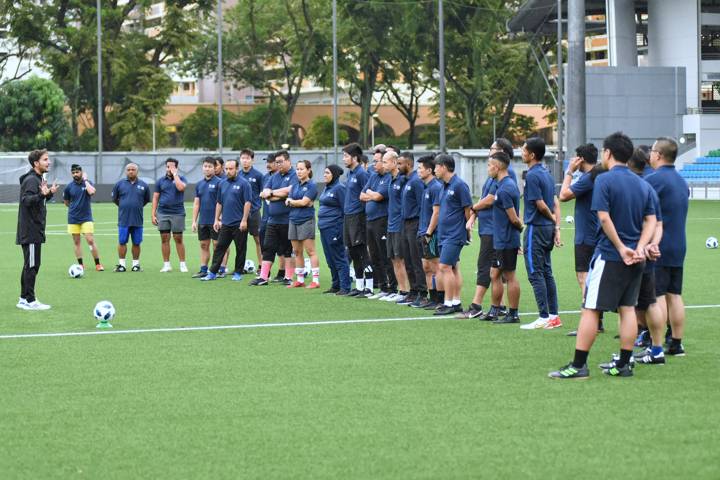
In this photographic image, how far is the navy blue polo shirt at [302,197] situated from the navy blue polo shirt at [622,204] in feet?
Result: 29.4

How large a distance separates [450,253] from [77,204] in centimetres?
982

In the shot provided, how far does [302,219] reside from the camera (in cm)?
1869

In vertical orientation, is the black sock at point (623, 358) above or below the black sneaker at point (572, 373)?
above

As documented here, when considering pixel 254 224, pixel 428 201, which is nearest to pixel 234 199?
pixel 254 224

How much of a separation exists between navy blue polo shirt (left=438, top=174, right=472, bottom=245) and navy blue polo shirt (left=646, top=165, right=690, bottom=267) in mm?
3823

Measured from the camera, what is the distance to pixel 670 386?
9.74 m

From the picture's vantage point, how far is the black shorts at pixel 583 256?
1320cm

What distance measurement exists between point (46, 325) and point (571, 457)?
8525 millimetres

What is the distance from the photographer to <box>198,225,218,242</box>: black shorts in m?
21.2

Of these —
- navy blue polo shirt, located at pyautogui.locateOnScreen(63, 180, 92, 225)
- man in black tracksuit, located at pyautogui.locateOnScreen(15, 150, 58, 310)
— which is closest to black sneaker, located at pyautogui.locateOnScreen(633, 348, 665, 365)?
man in black tracksuit, located at pyautogui.locateOnScreen(15, 150, 58, 310)

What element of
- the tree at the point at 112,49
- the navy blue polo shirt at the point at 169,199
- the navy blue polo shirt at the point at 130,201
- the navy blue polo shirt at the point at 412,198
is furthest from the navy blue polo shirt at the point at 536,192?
the tree at the point at 112,49

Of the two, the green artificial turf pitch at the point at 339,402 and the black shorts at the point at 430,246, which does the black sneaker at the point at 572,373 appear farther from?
the black shorts at the point at 430,246

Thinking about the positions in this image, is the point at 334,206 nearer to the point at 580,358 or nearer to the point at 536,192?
the point at 536,192

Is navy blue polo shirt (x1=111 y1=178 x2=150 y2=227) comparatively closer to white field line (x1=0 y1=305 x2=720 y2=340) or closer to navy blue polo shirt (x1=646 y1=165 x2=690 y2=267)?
white field line (x1=0 y1=305 x2=720 y2=340)
